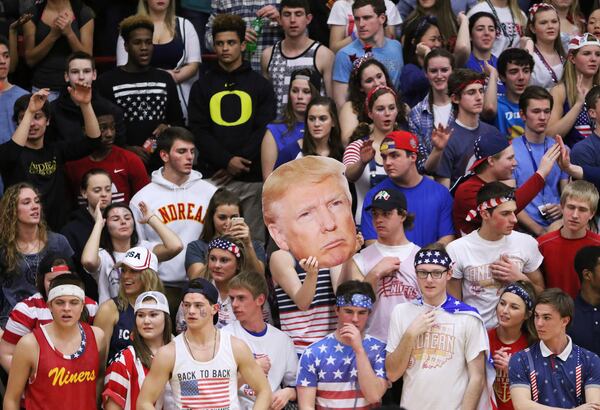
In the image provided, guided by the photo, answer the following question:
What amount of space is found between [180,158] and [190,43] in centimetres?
189

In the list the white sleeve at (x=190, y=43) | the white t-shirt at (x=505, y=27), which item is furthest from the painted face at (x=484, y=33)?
the white sleeve at (x=190, y=43)

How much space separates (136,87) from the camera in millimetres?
11086

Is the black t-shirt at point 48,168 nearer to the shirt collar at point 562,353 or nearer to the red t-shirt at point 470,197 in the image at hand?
the red t-shirt at point 470,197

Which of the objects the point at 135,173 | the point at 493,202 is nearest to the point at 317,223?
the point at 493,202

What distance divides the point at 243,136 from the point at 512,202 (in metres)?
2.65

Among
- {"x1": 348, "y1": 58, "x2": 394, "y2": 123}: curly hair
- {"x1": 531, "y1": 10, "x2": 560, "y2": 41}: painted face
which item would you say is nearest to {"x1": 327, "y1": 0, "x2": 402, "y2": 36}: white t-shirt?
{"x1": 348, "y1": 58, "x2": 394, "y2": 123}: curly hair

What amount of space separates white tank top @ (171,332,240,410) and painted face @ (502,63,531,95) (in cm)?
409

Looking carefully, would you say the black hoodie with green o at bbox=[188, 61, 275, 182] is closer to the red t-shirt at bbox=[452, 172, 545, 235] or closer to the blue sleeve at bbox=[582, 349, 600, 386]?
the red t-shirt at bbox=[452, 172, 545, 235]

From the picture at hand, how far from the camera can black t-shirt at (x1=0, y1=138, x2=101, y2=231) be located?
10062mm

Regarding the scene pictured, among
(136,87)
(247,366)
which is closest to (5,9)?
(136,87)

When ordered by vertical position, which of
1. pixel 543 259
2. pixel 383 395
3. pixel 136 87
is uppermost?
pixel 136 87

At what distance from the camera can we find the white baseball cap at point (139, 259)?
9047 millimetres

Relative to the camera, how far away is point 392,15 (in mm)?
12125

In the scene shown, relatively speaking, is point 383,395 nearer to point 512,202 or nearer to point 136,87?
point 512,202
